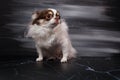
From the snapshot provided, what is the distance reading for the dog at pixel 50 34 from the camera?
5.47ft

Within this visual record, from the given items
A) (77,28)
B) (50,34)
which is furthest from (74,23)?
(50,34)

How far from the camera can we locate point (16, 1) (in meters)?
1.95

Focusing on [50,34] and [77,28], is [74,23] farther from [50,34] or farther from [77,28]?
[50,34]

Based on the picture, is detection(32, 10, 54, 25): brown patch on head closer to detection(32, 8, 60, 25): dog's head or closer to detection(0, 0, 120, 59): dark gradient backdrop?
detection(32, 8, 60, 25): dog's head

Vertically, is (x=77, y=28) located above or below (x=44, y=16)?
below

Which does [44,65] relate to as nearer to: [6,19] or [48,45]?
[48,45]

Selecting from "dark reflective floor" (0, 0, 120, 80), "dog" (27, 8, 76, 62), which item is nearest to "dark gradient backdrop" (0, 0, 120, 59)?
"dark reflective floor" (0, 0, 120, 80)

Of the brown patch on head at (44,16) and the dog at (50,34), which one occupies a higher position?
the brown patch on head at (44,16)

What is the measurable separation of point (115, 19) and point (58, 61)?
0.55 m

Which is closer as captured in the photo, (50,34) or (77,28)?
(50,34)

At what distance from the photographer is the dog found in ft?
5.47

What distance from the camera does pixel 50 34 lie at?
1730 mm

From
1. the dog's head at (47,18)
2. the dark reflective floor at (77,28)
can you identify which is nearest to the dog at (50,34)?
the dog's head at (47,18)

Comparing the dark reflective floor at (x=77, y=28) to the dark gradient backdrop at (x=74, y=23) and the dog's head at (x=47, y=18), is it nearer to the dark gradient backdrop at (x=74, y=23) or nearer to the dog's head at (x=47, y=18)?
the dark gradient backdrop at (x=74, y=23)
